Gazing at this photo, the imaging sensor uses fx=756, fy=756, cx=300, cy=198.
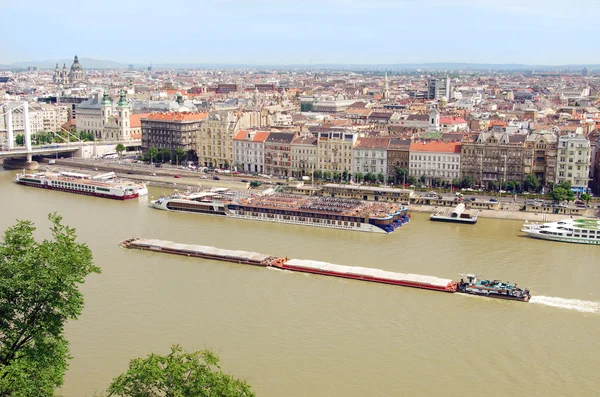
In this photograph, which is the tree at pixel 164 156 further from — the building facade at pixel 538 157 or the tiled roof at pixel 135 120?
the building facade at pixel 538 157

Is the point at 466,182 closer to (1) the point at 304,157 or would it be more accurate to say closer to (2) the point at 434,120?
(1) the point at 304,157

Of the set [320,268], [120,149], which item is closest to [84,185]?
[120,149]

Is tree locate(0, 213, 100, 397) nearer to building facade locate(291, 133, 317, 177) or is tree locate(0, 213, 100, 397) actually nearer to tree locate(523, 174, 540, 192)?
tree locate(523, 174, 540, 192)

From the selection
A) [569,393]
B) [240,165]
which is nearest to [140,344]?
[569,393]

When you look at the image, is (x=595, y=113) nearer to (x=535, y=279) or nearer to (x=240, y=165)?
(x=240, y=165)

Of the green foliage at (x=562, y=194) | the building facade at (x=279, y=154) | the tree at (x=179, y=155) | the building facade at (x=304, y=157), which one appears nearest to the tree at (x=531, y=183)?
the green foliage at (x=562, y=194)
